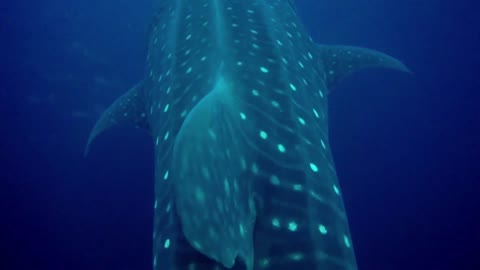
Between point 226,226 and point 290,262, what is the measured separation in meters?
0.47

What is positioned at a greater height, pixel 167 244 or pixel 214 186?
pixel 214 186

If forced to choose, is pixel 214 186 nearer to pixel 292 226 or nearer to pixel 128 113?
pixel 292 226

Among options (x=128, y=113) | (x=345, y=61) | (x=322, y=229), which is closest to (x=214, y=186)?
(x=322, y=229)

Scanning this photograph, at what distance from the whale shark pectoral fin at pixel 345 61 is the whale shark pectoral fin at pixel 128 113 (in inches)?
80.1

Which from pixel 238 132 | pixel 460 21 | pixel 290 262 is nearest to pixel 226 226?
pixel 290 262

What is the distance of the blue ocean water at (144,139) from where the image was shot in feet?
28.3

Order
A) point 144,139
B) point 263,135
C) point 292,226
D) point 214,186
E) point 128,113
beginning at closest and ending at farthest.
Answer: point 214,186, point 292,226, point 263,135, point 128,113, point 144,139

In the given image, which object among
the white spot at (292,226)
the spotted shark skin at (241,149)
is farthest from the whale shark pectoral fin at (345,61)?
the white spot at (292,226)

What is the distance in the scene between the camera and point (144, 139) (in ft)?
29.1

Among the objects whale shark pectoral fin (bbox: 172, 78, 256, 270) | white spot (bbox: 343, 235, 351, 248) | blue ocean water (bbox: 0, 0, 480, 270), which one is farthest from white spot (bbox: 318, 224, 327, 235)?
blue ocean water (bbox: 0, 0, 480, 270)

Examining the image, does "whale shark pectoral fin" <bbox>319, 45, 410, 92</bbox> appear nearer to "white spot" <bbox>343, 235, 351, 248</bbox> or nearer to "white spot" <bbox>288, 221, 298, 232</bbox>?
"white spot" <bbox>343, 235, 351, 248</bbox>

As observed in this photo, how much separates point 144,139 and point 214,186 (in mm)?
7353

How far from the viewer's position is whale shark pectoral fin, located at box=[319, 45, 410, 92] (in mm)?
4586

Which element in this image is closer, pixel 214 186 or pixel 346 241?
pixel 214 186
